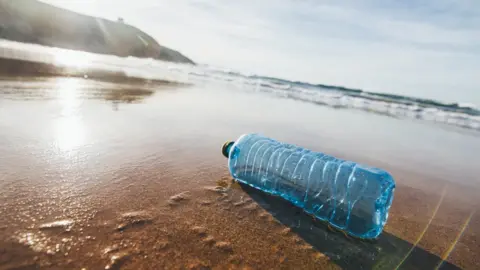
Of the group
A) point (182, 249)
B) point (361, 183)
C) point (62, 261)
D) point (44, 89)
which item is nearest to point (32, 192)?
point (62, 261)

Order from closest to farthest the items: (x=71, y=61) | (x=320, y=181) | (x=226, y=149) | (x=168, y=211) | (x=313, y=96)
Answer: (x=168, y=211), (x=320, y=181), (x=226, y=149), (x=71, y=61), (x=313, y=96)

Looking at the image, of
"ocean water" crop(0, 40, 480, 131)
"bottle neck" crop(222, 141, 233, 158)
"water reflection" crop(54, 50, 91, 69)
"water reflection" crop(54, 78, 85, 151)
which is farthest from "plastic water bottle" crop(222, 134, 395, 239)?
"water reflection" crop(54, 50, 91, 69)

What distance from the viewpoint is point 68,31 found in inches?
1869

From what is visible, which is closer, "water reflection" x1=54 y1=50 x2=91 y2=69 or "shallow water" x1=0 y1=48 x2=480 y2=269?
"shallow water" x1=0 y1=48 x2=480 y2=269

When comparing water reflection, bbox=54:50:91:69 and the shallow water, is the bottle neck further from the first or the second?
water reflection, bbox=54:50:91:69

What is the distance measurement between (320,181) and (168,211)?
123 centimetres

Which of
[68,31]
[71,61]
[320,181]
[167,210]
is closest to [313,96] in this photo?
[320,181]

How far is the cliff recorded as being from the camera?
3581 centimetres

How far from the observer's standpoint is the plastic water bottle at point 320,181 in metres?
1.80

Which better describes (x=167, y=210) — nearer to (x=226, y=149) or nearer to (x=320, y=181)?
(x=226, y=149)

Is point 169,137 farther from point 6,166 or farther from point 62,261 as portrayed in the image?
point 62,261

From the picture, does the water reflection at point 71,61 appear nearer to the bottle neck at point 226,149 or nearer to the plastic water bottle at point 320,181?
the bottle neck at point 226,149

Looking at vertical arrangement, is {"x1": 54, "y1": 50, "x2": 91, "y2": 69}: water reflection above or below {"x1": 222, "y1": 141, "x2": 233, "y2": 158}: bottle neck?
above

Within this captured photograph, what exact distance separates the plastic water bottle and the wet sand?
5.3 inches
